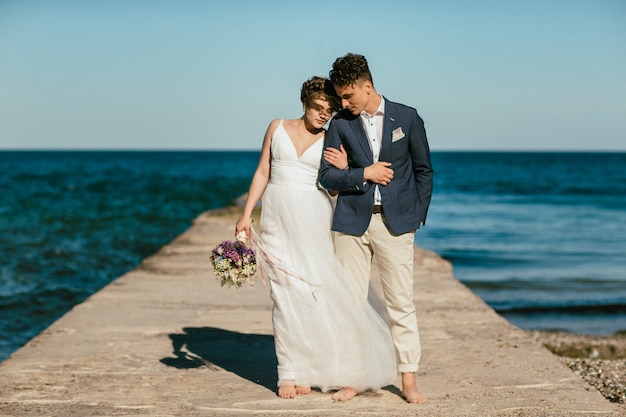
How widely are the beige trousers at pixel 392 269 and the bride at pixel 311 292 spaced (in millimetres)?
72

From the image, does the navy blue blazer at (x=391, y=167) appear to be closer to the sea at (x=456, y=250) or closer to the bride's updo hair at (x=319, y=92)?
the bride's updo hair at (x=319, y=92)

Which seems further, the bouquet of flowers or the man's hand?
the bouquet of flowers

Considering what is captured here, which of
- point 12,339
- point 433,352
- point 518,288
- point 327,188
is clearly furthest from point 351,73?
point 518,288

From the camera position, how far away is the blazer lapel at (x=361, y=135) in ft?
16.1

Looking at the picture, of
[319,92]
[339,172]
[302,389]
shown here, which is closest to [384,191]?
[339,172]

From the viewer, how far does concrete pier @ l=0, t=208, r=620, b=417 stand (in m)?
4.99

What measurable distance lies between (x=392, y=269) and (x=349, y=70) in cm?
121

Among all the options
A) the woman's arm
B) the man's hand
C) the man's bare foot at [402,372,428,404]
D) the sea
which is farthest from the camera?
the sea

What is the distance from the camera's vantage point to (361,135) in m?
4.91

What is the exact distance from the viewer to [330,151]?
A: 4.97 m

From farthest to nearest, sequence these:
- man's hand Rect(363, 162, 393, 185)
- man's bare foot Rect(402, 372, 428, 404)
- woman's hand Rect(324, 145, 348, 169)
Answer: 1. man's bare foot Rect(402, 372, 428, 404)
2. woman's hand Rect(324, 145, 348, 169)
3. man's hand Rect(363, 162, 393, 185)

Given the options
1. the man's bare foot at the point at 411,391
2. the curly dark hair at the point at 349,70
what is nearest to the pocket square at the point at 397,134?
the curly dark hair at the point at 349,70

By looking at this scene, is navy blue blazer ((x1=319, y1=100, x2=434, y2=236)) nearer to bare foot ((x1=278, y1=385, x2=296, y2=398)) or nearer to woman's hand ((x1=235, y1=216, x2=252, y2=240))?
woman's hand ((x1=235, y1=216, x2=252, y2=240))

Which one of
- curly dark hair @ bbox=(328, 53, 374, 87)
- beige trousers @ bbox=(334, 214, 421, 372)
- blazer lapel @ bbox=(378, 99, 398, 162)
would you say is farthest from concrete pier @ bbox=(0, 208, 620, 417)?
curly dark hair @ bbox=(328, 53, 374, 87)
